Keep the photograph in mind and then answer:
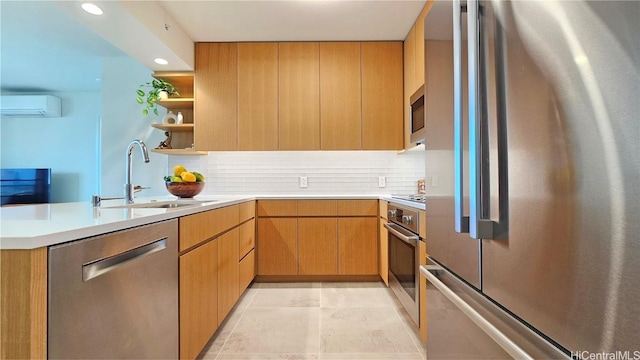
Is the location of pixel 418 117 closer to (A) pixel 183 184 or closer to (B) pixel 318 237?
(B) pixel 318 237

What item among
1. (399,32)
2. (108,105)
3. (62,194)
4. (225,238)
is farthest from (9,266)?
(62,194)

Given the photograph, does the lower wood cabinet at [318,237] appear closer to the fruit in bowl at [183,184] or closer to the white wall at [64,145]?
the fruit in bowl at [183,184]

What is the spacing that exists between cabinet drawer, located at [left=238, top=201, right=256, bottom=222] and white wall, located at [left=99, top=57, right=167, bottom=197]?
4.60ft

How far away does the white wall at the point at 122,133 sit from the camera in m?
3.39

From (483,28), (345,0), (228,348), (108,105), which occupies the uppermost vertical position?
(345,0)

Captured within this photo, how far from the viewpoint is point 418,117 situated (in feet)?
7.62

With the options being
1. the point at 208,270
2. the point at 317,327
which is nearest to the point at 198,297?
the point at 208,270

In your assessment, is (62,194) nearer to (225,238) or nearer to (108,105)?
(108,105)

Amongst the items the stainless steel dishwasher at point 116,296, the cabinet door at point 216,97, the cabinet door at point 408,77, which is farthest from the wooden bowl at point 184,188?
the cabinet door at point 408,77

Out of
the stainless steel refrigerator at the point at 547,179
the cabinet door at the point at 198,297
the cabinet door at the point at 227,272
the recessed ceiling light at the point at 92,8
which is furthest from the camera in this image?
the recessed ceiling light at the point at 92,8

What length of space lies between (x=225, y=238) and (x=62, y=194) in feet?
16.9

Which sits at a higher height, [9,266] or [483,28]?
[483,28]

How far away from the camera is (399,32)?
2.85m

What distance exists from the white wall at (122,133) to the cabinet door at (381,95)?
241 cm
